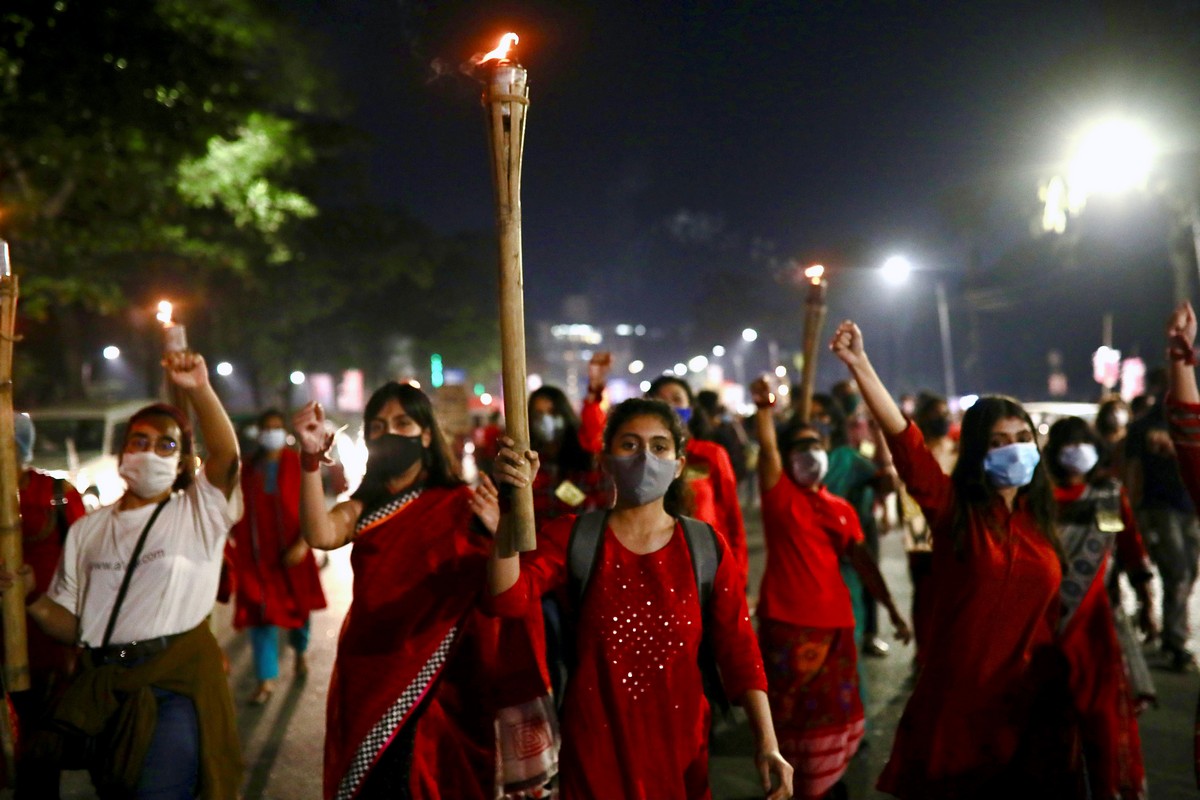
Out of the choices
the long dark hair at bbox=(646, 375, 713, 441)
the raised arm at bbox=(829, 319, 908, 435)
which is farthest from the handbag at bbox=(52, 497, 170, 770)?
the long dark hair at bbox=(646, 375, 713, 441)

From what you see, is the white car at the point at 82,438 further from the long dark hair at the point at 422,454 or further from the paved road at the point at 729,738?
the long dark hair at the point at 422,454

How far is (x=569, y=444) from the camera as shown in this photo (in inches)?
265

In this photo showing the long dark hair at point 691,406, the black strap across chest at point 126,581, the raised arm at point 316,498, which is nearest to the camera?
the raised arm at point 316,498

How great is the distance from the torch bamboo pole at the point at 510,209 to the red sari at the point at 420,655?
1371 millimetres

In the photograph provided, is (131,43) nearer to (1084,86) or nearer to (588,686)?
(588,686)

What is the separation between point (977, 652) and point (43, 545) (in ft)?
12.2

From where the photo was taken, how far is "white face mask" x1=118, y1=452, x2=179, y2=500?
363cm

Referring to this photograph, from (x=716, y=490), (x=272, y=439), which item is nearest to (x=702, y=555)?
(x=716, y=490)

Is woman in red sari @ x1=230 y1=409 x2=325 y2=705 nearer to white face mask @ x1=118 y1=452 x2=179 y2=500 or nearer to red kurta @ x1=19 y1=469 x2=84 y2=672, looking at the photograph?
red kurta @ x1=19 y1=469 x2=84 y2=672

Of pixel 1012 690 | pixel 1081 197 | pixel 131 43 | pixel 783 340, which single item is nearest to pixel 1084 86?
pixel 1081 197

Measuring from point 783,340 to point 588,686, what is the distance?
6823 centimetres

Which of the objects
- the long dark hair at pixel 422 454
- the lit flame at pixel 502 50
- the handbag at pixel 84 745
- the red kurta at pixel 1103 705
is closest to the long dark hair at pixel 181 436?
the handbag at pixel 84 745

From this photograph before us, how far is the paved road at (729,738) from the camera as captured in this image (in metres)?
5.26

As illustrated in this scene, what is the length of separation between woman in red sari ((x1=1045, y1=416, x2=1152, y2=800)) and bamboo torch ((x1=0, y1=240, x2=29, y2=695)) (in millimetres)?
3679
